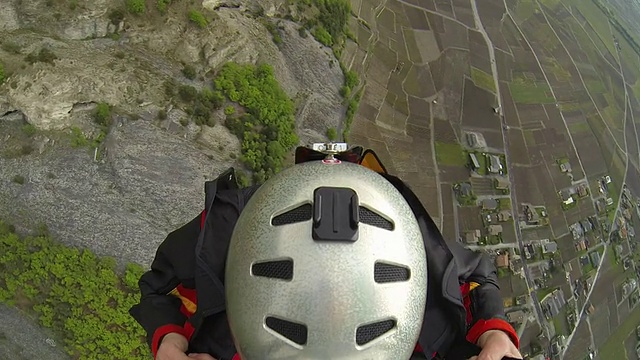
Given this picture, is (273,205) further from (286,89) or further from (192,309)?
(286,89)

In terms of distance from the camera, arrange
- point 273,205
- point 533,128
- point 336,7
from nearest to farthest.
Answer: point 273,205, point 336,7, point 533,128

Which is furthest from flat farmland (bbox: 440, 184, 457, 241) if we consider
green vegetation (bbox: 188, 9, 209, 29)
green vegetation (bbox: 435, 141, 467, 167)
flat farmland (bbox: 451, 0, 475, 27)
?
green vegetation (bbox: 188, 9, 209, 29)

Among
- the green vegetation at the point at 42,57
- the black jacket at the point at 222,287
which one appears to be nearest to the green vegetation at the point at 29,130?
the green vegetation at the point at 42,57

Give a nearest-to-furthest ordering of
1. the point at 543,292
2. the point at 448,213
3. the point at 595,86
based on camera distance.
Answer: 1. the point at 448,213
2. the point at 543,292
3. the point at 595,86

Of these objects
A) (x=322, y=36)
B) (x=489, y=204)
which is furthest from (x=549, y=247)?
(x=322, y=36)

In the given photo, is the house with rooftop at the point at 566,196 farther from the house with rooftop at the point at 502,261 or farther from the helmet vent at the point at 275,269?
the helmet vent at the point at 275,269

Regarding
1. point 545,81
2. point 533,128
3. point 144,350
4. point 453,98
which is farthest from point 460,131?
point 144,350

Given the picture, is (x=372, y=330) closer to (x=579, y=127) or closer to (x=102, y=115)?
(x=102, y=115)
